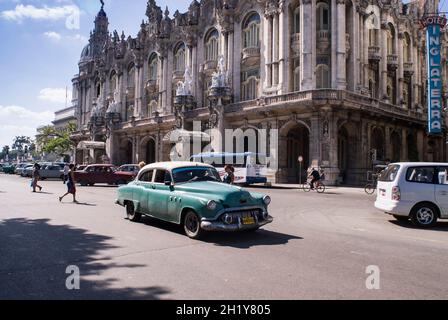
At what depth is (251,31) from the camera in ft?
120

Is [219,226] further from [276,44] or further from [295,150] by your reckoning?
[276,44]

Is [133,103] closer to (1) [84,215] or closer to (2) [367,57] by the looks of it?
(2) [367,57]

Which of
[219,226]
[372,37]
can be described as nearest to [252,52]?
[372,37]

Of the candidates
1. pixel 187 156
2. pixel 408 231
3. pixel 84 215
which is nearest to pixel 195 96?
pixel 187 156

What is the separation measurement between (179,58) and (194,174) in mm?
39667

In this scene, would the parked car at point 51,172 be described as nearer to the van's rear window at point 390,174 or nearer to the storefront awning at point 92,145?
the storefront awning at point 92,145

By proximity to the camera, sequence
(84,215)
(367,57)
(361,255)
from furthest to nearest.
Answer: (367,57) → (84,215) → (361,255)

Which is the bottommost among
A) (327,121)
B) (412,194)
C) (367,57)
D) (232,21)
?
(412,194)

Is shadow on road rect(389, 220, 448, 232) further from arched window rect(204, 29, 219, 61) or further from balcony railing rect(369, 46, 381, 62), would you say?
arched window rect(204, 29, 219, 61)

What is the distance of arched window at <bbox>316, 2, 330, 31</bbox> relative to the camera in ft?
105

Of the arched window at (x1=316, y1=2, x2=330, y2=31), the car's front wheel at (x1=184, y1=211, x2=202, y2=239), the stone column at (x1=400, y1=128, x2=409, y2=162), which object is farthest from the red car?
the stone column at (x1=400, y1=128, x2=409, y2=162)

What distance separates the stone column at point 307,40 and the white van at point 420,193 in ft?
70.2

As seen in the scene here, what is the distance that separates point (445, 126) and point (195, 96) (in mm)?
27830

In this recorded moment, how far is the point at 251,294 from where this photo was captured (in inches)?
183
